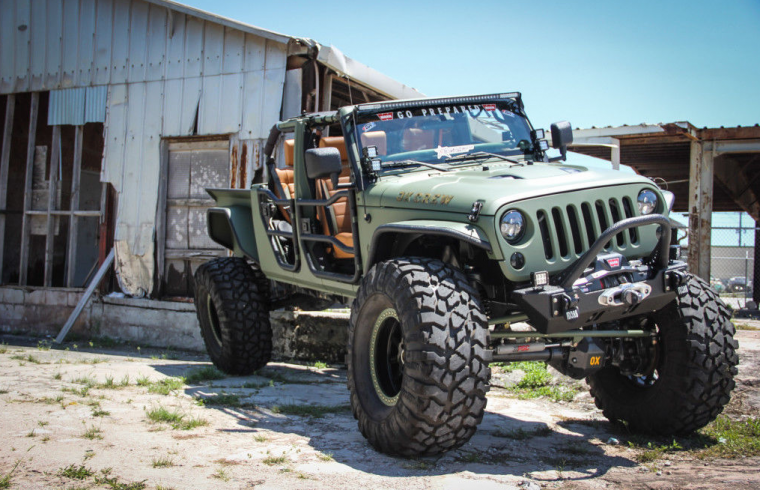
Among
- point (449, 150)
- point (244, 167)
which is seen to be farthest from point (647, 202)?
point (244, 167)

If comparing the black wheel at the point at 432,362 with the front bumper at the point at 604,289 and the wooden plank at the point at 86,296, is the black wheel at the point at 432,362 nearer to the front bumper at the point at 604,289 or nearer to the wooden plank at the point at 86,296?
the front bumper at the point at 604,289

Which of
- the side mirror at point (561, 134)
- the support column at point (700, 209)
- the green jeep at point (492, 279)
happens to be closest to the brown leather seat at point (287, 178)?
the green jeep at point (492, 279)

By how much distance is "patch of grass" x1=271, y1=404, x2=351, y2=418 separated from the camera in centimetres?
532

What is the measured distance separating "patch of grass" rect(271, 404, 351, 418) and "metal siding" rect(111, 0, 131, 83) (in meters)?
7.24

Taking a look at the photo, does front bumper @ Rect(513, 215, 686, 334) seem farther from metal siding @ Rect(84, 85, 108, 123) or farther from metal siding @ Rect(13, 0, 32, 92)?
metal siding @ Rect(13, 0, 32, 92)

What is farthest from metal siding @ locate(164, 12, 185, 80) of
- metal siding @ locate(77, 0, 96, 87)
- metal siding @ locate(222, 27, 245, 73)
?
metal siding @ locate(77, 0, 96, 87)

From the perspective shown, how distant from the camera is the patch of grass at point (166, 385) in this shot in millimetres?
5916

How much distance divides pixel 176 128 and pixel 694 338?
784 centimetres

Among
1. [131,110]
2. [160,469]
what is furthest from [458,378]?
[131,110]

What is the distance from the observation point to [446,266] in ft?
13.6

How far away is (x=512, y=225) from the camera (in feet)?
13.3

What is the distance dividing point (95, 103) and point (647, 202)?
30.1ft

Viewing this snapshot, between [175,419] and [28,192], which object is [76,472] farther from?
[28,192]

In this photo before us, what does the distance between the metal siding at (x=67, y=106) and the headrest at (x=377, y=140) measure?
294 inches
